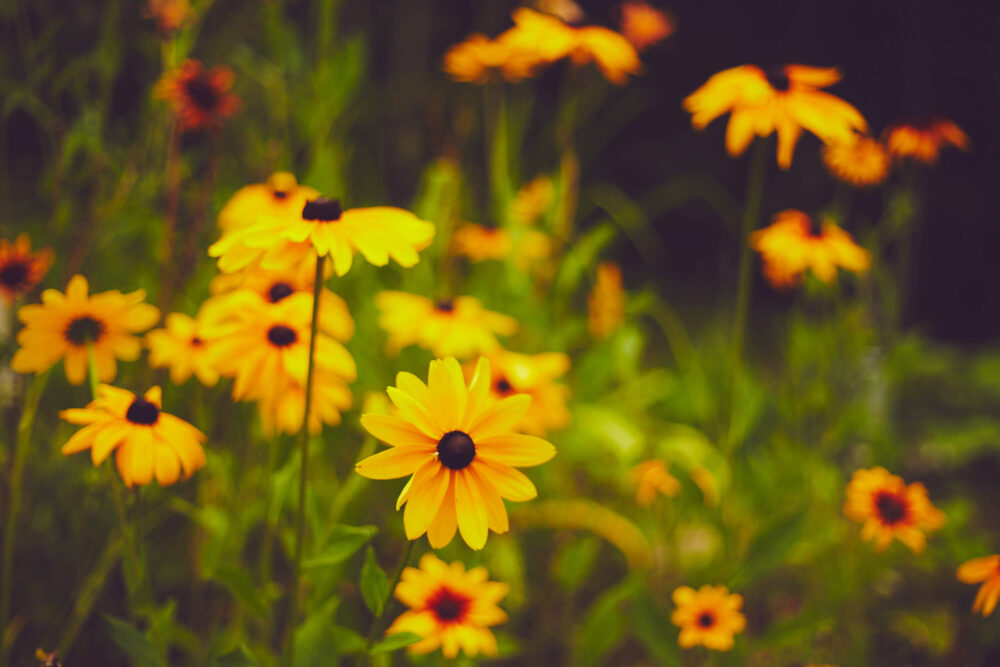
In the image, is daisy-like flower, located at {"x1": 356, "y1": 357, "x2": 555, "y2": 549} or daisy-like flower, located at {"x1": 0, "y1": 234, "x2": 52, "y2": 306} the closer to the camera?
daisy-like flower, located at {"x1": 356, "y1": 357, "x2": 555, "y2": 549}

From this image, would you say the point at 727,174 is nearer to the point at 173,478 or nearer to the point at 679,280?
the point at 679,280

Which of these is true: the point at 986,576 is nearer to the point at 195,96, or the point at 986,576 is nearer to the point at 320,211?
the point at 320,211

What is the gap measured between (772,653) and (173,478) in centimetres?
99

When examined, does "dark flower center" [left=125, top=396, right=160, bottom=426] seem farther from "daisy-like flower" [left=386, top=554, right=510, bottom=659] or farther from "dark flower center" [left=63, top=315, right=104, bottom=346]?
"daisy-like flower" [left=386, top=554, right=510, bottom=659]

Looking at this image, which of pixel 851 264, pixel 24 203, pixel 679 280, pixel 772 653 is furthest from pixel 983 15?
pixel 24 203

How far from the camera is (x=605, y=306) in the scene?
1.41m

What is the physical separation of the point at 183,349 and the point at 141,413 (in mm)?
179

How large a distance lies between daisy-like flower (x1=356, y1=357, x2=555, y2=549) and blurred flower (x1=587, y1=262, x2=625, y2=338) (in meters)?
0.85

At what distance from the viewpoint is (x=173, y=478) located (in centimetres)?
59

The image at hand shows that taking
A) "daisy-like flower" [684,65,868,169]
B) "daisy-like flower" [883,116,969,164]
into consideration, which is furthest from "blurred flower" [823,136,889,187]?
"daisy-like flower" [684,65,868,169]

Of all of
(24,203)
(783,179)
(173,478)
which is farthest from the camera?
(783,179)

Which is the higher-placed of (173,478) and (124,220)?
(124,220)

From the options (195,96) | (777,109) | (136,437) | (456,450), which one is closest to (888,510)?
(777,109)

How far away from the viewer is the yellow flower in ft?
2.36
